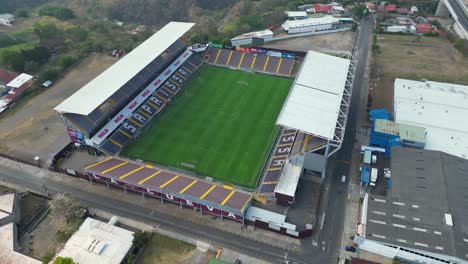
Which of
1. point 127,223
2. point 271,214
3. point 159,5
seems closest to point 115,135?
point 127,223

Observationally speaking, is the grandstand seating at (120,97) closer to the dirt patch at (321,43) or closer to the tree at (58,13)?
the dirt patch at (321,43)

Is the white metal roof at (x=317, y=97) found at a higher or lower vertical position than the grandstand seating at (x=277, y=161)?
higher

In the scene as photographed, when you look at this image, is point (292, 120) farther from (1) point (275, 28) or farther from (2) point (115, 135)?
(1) point (275, 28)

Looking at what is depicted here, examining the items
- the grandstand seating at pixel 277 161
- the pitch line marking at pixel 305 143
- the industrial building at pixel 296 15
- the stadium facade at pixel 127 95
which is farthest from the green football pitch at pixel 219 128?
the industrial building at pixel 296 15

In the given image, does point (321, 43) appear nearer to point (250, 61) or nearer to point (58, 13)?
point (250, 61)

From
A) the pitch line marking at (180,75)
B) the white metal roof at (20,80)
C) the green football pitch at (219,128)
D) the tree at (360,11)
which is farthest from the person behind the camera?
the tree at (360,11)

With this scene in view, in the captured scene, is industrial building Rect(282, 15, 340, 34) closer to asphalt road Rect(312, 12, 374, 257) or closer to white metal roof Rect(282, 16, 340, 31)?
white metal roof Rect(282, 16, 340, 31)

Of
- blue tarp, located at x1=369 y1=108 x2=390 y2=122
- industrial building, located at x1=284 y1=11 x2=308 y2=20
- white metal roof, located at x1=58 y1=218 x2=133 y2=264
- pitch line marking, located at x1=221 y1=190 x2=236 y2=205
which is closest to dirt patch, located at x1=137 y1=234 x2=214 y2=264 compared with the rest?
white metal roof, located at x1=58 y1=218 x2=133 y2=264
